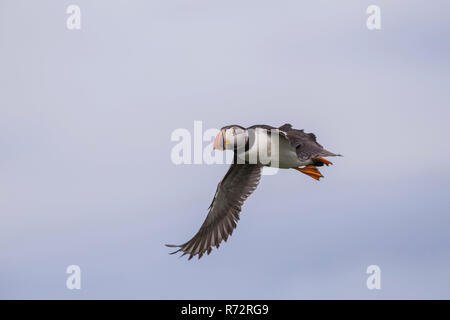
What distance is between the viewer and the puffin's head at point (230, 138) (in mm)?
13227

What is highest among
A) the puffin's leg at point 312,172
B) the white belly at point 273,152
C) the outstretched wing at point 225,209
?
the white belly at point 273,152

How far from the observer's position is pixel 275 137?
1352 cm

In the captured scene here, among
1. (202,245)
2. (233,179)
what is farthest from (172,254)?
(233,179)

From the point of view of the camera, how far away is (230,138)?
43.9ft

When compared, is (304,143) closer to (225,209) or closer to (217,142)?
(217,142)

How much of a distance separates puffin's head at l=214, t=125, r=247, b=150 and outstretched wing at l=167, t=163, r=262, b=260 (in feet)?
3.99

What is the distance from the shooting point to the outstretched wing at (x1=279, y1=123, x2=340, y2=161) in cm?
1217

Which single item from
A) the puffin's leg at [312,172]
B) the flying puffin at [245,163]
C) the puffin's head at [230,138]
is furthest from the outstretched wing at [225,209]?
the puffin's head at [230,138]

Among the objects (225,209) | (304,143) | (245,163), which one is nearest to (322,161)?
(304,143)

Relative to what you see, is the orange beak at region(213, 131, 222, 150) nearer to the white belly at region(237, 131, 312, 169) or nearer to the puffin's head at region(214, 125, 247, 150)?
the puffin's head at region(214, 125, 247, 150)

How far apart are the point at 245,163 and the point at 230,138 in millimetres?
1280

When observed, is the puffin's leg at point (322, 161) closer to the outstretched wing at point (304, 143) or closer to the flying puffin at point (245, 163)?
the flying puffin at point (245, 163)

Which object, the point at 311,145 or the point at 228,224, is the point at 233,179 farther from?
the point at 311,145

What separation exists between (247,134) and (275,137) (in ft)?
1.47
